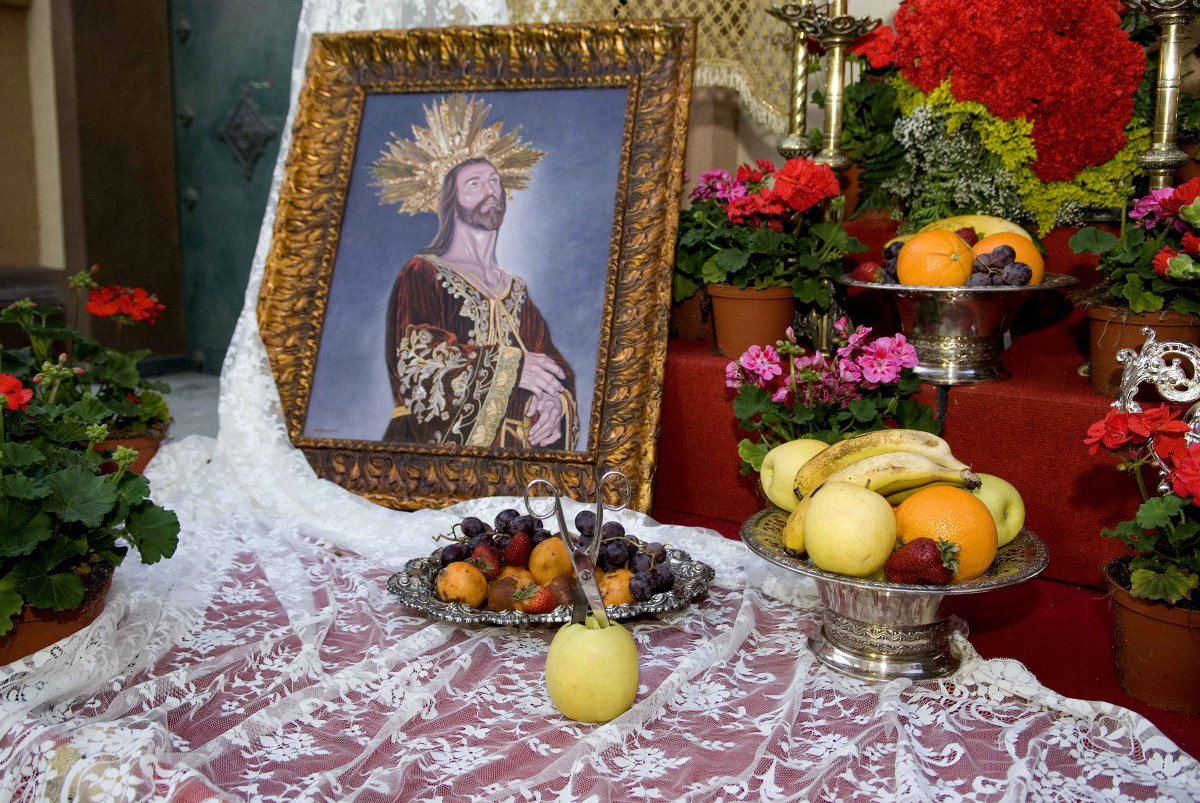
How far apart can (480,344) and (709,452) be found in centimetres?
61

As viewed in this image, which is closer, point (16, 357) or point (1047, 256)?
point (1047, 256)

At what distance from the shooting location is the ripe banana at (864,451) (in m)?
1.54

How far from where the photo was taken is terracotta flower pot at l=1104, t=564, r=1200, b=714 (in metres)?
1.39

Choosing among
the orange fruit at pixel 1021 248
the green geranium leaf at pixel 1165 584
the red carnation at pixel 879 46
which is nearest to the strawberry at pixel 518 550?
the green geranium leaf at pixel 1165 584

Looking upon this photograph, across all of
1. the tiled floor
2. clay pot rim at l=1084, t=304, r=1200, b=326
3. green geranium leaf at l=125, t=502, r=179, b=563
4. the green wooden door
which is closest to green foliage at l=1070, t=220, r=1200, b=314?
clay pot rim at l=1084, t=304, r=1200, b=326

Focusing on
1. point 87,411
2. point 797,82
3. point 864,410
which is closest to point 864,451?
point 864,410

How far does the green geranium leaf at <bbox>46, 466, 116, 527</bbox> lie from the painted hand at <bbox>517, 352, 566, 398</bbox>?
1011mm

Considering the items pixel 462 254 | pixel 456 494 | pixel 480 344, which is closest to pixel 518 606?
pixel 456 494

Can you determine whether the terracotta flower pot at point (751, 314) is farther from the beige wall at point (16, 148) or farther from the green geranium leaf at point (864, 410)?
the beige wall at point (16, 148)

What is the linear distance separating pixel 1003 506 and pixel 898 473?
18 centimetres

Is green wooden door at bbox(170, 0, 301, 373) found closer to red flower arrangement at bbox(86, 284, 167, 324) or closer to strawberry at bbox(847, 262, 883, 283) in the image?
red flower arrangement at bbox(86, 284, 167, 324)

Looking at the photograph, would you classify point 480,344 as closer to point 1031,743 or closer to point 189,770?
point 189,770

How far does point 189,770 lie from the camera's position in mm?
1243

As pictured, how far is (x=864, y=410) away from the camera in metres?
1.87
